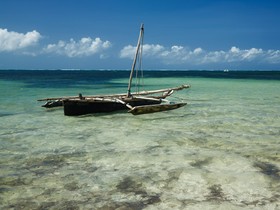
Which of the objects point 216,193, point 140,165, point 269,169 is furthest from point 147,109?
point 216,193

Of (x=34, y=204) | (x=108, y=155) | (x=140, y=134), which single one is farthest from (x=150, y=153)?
(x=34, y=204)

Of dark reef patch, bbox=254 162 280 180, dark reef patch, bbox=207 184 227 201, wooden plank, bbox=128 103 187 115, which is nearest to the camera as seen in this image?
dark reef patch, bbox=207 184 227 201

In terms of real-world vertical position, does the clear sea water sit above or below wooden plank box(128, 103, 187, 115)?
below

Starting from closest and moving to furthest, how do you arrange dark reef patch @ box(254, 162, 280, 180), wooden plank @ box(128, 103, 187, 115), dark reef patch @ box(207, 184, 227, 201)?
dark reef patch @ box(207, 184, 227, 201) < dark reef patch @ box(254, 162, 280, 180) < wooden plank @ box(128, 103, 187, 115)

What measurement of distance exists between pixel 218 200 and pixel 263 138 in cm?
472

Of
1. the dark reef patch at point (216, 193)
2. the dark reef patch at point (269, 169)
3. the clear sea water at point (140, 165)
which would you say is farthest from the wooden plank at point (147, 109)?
the dark reef patch at point (216, 193)

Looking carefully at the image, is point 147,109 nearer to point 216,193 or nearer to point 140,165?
point 140,165

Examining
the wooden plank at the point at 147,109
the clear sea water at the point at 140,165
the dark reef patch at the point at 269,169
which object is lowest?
the clear sea water at the point at 140,165

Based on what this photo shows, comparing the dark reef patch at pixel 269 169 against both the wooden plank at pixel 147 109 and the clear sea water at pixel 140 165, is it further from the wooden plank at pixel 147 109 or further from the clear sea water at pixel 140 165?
the wooden plank at pixel 147 109

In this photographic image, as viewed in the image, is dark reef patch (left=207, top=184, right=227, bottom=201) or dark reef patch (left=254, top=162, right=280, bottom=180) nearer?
dark reef patch (left=207, top=184, right=227, bottom=201)

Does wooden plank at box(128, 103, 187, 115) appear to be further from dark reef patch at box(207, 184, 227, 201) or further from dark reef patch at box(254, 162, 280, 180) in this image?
dark reef patch at box(207, 184, 227, 201)

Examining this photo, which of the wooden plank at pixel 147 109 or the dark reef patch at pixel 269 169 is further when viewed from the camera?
the wooden plank at pixel 147 109

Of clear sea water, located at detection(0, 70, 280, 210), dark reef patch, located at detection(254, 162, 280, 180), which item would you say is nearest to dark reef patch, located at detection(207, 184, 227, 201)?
clear sea water, located at detection(0, 70, 280, 210)

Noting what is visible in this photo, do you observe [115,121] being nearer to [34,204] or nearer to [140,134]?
[140,134]
